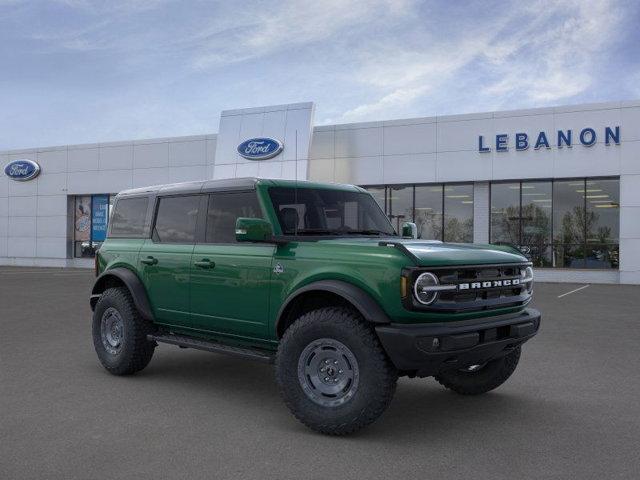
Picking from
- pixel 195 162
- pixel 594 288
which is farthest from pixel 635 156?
pixel 195 162

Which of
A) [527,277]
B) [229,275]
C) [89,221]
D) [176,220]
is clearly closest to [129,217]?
[176,220]

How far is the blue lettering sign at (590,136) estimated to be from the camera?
74.6 ft

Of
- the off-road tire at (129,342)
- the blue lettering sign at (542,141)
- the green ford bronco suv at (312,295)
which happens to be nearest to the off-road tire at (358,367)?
the green ford bronco suv at (312,295)

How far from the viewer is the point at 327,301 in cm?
514

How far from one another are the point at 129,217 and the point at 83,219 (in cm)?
2793

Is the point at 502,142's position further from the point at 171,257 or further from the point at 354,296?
the point at 354,296

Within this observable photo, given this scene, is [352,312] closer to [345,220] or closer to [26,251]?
[345,220]

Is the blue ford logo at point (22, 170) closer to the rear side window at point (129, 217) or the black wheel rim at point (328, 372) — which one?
the rear side window at point (129, 217)

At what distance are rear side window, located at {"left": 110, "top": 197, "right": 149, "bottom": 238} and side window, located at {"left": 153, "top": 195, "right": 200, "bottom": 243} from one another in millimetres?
285

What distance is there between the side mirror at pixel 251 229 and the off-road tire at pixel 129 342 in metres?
2.09

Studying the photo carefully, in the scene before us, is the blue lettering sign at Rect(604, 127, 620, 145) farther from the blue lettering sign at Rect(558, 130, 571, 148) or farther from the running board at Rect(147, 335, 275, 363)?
the running board at Rect(147, 335, 275, 363)

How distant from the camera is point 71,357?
7.65 m

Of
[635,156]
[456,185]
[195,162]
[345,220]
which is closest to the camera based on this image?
[345,220]

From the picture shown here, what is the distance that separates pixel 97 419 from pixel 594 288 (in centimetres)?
1851
